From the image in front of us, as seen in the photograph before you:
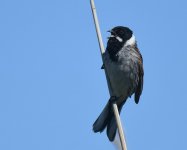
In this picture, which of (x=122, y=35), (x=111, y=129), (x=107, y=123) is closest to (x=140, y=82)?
(x=122, y=35)

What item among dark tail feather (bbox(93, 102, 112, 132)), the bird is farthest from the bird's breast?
dark tail feather (bbox(93, 102, 112, 132))

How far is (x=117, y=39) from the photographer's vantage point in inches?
217

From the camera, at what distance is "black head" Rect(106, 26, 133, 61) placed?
5281 mm

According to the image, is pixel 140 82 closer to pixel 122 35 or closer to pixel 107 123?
pixel 122 35

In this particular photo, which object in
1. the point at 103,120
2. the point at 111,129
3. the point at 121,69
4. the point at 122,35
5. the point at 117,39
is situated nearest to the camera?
the point at 111,129

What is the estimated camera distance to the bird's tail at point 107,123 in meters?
4.75

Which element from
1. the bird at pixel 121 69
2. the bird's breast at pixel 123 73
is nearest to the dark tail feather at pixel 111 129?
the bird at pixel 121 69

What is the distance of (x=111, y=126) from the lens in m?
4.92

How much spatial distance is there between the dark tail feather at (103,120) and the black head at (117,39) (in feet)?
1.83

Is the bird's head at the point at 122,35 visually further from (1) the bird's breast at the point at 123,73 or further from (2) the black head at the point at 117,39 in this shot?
(1) the bird's breast at the point at 123,73

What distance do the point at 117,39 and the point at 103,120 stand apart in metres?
1.01

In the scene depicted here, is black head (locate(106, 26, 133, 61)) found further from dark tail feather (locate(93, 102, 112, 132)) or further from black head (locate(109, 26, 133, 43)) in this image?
dark tail feather (locate(93, 102, 112, 132))

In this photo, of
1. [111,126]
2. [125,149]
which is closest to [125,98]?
[111,126]

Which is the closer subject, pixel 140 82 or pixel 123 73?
pixel 123 73
